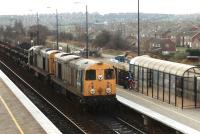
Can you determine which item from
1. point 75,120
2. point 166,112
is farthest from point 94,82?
point 166,112

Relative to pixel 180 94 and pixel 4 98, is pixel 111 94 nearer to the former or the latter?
pixel 180 94

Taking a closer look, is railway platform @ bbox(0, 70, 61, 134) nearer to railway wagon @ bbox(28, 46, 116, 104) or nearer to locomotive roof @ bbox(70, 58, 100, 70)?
railway wagon @ bbox(28, 46, 116, 104)

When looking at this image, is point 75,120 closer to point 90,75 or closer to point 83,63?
point 90,75

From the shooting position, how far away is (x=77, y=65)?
1164 inches

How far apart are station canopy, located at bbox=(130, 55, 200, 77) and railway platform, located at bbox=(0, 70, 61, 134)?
9.30 metres

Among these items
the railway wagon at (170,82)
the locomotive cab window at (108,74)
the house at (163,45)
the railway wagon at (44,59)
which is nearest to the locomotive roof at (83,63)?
the locomotive cab window at (108,74)

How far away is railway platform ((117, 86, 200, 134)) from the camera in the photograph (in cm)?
2266

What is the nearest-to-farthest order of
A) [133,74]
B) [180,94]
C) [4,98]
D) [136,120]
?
[136,120] < [180,94] < [4,98] < [133,74]

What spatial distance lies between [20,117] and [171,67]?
10947mm

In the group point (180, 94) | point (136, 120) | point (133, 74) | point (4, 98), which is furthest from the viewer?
point (133, 74)

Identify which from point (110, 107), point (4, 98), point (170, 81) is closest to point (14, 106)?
point (4, 98)

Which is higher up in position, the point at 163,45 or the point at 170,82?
the point at 170,82

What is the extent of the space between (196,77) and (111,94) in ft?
17.5

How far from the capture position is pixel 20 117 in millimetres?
26062
